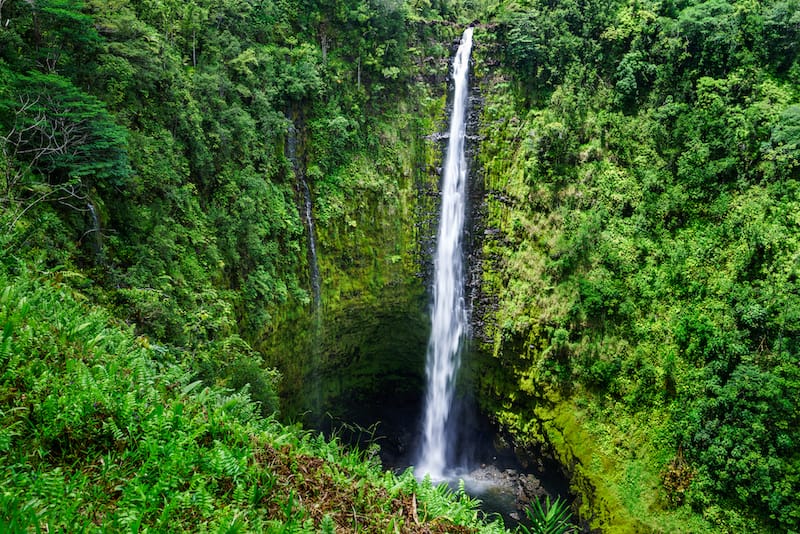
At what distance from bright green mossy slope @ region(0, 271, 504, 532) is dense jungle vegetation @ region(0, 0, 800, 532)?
0.07ft

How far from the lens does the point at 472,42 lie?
1880cm

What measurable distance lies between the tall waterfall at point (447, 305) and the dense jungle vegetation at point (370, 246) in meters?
0.91

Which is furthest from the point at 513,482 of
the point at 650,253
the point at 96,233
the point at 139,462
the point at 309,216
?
the point at 139,462

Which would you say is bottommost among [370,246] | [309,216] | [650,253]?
[370,246]

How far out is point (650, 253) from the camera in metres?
13.5

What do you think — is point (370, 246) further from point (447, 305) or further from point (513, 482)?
point (513, 482)

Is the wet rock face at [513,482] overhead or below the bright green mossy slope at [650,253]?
below

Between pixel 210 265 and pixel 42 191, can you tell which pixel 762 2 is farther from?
pixel 42 191

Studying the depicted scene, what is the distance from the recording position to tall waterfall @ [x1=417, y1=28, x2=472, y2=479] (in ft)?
58.1

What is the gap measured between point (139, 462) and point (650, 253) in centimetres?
1437

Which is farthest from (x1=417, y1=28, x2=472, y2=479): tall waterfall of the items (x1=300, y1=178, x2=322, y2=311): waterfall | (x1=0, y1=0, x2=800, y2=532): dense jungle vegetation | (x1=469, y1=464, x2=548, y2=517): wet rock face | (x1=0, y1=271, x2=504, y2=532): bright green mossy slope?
(x1=0, y1=271, x2=504, y2=532): bright green mossy slope

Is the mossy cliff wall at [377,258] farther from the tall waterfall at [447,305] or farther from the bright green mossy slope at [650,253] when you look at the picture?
the bright green mossy slope at [650,253]

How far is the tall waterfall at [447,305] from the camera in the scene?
1770 cm

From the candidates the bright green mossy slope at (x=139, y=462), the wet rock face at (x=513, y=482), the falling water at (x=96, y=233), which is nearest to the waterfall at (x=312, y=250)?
the falling water at (x=96, y=233)
